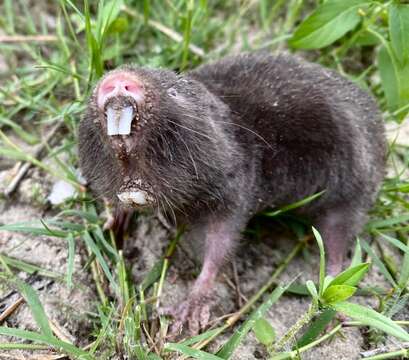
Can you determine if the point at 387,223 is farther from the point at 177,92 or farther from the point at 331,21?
the point at 177,92

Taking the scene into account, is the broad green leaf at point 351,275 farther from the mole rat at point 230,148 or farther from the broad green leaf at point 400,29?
the broad green leaf at point 400,29

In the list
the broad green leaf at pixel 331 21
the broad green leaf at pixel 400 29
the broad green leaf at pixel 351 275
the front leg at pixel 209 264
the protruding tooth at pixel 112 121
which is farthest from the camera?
the broad green leaf at pixel 331 21

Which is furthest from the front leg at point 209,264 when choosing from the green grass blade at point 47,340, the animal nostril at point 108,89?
the animal nostril at point 108,89

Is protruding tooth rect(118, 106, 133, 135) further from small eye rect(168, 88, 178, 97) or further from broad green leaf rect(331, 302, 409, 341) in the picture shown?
broad green leaf rect(331, 302, 409, 341)

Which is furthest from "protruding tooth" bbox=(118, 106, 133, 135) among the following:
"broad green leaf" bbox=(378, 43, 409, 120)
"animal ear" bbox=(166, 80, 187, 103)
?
"broad green leaf" bbox=(378, 43, 409, 120)

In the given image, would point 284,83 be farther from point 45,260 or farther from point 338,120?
point 45,260

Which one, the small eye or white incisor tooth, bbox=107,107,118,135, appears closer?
white incisor tooth, bbox=107,107,118,135
